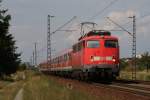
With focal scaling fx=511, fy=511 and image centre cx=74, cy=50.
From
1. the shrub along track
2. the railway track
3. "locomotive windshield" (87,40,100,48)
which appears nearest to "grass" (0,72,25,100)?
the shrub along track

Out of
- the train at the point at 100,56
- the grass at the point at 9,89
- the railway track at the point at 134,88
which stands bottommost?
the grass at the point at 9,89

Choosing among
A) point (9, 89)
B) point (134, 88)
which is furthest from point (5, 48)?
point (134, 88)

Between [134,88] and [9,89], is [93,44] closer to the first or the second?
[134,88]

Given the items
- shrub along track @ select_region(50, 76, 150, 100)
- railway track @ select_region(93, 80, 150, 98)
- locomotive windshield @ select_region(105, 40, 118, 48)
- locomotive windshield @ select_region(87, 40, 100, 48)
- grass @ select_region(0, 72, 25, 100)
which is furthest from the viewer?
locomotive windshield @ select_region(87, 40, 100, 48)

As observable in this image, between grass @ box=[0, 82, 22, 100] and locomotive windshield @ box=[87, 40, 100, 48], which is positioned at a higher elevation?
locomotive windshield @ box=[87, 40, 100, 48]

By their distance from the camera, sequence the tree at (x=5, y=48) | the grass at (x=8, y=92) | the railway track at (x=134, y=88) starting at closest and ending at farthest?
the railway track at (x=134, y=88) < the grass at (x=8, y=92) < the tree at (x=5, y=48)

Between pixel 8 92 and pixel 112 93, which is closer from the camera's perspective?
pixel 112 93

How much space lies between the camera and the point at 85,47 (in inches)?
1503

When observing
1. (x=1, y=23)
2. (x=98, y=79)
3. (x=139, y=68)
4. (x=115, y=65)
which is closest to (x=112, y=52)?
(x=115, y=65)

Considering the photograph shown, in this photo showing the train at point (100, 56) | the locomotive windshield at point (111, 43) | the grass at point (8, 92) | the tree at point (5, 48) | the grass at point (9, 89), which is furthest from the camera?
the tree at point (5, 48)

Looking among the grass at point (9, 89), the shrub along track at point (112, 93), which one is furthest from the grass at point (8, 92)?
the shrub along track at point (112, 93)

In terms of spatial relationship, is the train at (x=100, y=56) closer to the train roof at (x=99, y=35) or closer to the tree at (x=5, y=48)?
the train roof at (x=99, y=35)

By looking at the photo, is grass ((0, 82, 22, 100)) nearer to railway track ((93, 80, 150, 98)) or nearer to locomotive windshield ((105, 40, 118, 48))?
railway track ((93, 80, 150, 98))

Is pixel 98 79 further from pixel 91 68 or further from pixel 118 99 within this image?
pixel 118 99
